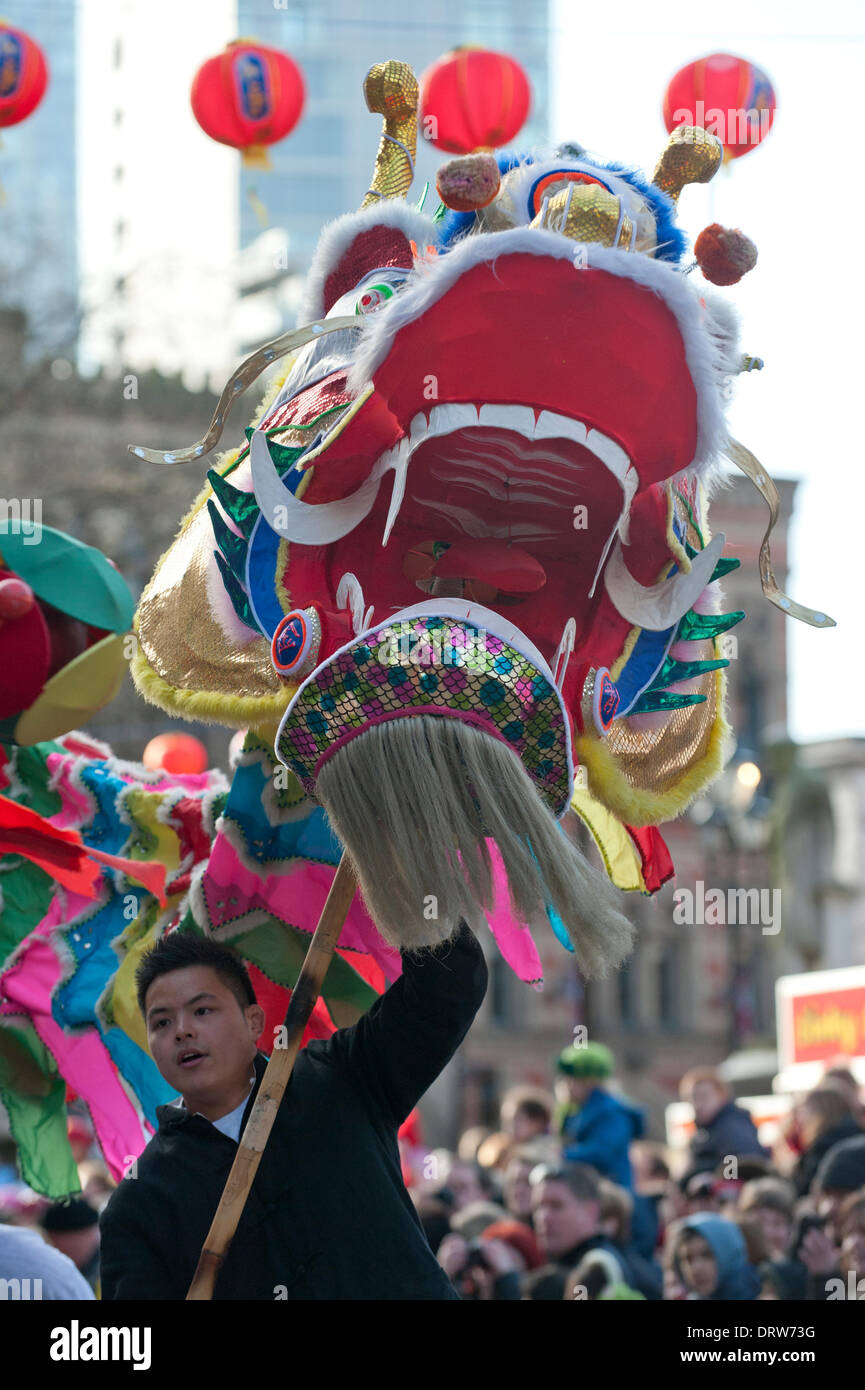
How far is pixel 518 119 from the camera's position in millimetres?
5527

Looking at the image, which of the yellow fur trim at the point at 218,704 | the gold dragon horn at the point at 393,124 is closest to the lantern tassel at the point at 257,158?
the gold dragon horn at the point at 393,124

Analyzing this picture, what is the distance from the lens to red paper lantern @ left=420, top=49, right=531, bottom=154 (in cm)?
505

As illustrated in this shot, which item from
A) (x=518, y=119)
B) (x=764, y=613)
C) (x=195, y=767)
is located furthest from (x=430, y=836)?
(x=764, y=613)

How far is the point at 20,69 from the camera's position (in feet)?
21.5

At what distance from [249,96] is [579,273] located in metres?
4.29

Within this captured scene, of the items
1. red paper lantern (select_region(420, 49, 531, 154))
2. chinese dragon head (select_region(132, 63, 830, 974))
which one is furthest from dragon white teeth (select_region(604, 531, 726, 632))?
red paper lantern (select_region(420, 49, 531, 154))

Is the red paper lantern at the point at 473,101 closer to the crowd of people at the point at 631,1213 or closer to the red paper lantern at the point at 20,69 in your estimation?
the red paper lantern at the point at 20,69

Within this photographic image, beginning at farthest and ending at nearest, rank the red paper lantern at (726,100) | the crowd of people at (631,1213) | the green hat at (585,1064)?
the green hat at (585,1064), the crowd of people at (631,1213), the red paper lantern at (726,100)

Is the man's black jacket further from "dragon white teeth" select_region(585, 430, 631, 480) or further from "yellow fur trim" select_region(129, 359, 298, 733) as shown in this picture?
"dragon white teeth" select_region(585, 430, 631, 480)

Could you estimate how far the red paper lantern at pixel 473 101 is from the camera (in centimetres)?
505

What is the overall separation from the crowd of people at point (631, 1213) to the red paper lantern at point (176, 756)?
1130 mm

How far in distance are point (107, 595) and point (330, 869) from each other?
0.72m

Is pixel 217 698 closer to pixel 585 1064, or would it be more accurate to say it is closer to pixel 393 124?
pixel 393 124

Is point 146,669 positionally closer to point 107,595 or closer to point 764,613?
point 107,595
